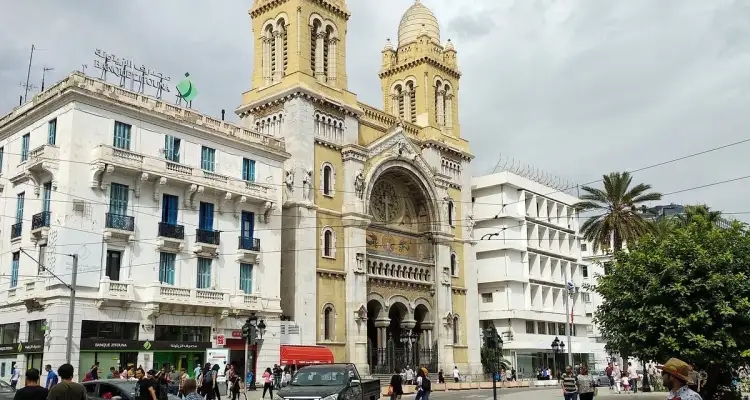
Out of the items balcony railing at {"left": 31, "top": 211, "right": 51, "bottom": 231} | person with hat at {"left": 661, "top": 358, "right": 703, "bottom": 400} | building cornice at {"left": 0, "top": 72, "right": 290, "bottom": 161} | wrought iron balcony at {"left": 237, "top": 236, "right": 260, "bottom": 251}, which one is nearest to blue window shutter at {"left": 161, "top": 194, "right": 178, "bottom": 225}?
building cornice at {"left": 0, "top": 72, "right": 290, "bottom": 161}

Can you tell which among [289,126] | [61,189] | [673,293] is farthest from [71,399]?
[289,126]

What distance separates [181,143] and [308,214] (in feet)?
32.9

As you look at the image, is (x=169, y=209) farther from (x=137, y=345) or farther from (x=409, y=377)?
(x=409, y=377)

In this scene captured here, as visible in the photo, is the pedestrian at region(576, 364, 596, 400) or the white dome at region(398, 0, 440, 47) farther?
the white dome at region(398, 0, 440, 47)

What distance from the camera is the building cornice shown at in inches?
1338

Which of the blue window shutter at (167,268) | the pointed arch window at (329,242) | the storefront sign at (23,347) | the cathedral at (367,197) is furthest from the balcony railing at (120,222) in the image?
the pointed arch window at (329,242)

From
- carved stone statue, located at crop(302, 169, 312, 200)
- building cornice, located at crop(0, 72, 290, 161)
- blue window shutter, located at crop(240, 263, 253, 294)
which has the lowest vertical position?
blue window shutter, located at crop(240, 263, 253, 294)

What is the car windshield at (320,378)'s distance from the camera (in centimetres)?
2050

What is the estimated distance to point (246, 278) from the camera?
40062 mm

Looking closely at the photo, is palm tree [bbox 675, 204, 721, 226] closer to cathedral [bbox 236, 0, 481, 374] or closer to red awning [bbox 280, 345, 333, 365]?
cathedral [bbox 236, 0, 481, 374]

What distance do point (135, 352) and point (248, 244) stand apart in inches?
341

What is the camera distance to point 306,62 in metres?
48.0

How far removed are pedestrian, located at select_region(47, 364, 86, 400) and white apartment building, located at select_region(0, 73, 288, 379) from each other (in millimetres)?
23312

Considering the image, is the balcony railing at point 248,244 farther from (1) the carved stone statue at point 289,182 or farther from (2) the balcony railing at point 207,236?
(1) the carved stone statue at point 289,182
